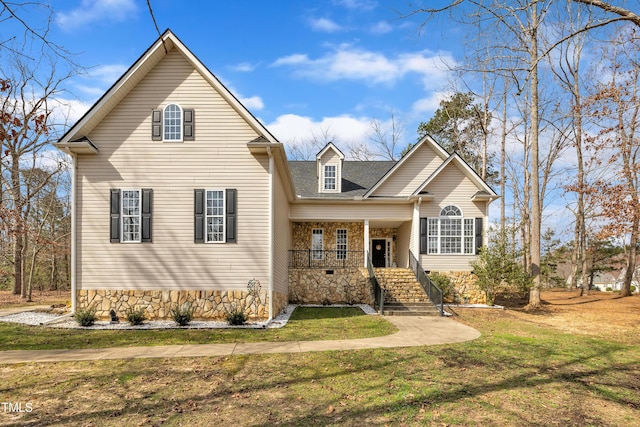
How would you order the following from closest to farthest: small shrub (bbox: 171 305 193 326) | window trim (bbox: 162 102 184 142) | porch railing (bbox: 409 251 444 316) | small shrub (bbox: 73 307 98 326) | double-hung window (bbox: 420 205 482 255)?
small shrub (bbox: 73 307 98 326)
small shrub (bbox: 171 305 193 326)
window trim (bbox: 162 102 184 142)
porch railing (bbox: 409 251 444 316)
double-hung window (bbox: 420 205 482 255)

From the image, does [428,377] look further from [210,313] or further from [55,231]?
[55,231]

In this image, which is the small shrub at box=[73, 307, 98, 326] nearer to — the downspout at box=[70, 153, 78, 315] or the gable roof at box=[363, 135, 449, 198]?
the downspout at box=[70, 153, 78, 315]

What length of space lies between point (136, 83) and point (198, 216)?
15.1ft

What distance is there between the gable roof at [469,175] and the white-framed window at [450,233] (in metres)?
1.19

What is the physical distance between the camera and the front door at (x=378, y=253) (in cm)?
2152

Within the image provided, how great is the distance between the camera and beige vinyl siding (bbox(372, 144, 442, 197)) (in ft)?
61.8

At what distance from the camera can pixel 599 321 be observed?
44.7 feet

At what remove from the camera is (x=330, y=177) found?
1983 centimetres

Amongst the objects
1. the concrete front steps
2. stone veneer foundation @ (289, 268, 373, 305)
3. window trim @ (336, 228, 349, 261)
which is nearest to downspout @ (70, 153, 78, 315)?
stone veneer foundation @ (289, 268, 373, 305)

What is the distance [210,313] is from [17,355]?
5003 millimetres

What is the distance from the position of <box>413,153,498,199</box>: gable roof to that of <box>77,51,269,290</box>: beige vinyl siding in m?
8.04

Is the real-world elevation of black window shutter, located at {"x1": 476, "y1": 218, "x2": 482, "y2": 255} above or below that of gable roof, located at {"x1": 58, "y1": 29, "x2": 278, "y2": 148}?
below

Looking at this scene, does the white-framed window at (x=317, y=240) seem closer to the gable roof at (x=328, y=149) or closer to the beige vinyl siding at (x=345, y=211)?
the beige vinyl siding at (x=345, y=211)

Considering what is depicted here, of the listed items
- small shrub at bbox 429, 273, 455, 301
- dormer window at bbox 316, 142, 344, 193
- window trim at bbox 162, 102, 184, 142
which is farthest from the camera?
dormer window at bbox 316, 142, 344, 193
